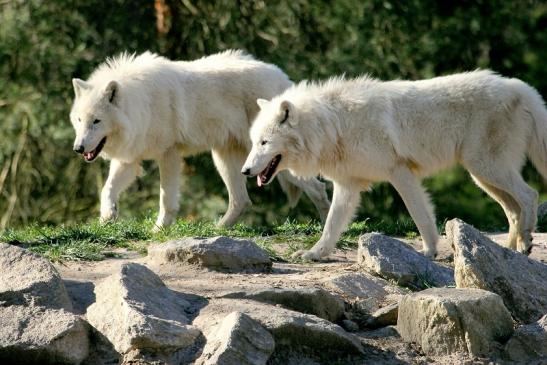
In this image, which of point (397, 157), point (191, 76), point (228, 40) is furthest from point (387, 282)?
point (228, 40)

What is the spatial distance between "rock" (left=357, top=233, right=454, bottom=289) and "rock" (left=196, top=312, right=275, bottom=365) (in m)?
1.62

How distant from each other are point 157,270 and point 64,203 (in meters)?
10.5

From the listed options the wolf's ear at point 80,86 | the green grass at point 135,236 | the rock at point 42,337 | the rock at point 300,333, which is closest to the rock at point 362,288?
the rock at point 300,333

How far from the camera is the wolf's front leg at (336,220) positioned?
8.09 metres

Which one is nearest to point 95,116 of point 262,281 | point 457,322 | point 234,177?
point 234,177

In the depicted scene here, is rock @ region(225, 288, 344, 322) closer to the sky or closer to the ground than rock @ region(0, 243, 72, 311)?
closer to the ground

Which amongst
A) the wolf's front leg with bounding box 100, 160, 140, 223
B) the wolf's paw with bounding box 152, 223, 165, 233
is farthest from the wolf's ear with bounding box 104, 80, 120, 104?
the wolf's paw with bounding box 152, 223, 165, 233

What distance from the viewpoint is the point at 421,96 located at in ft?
28.0

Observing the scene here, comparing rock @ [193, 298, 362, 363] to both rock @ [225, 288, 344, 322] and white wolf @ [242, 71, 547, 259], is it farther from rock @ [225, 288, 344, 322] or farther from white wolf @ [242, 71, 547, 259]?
white wolf @ [242, 71, 547, 259]

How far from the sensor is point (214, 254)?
7156 millimetres

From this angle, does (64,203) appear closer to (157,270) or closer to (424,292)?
(157,270)

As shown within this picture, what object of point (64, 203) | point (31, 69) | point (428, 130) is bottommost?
point (64, 203)

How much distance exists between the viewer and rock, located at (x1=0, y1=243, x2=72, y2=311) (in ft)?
19.8

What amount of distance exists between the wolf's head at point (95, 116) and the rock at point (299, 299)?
3.77m
